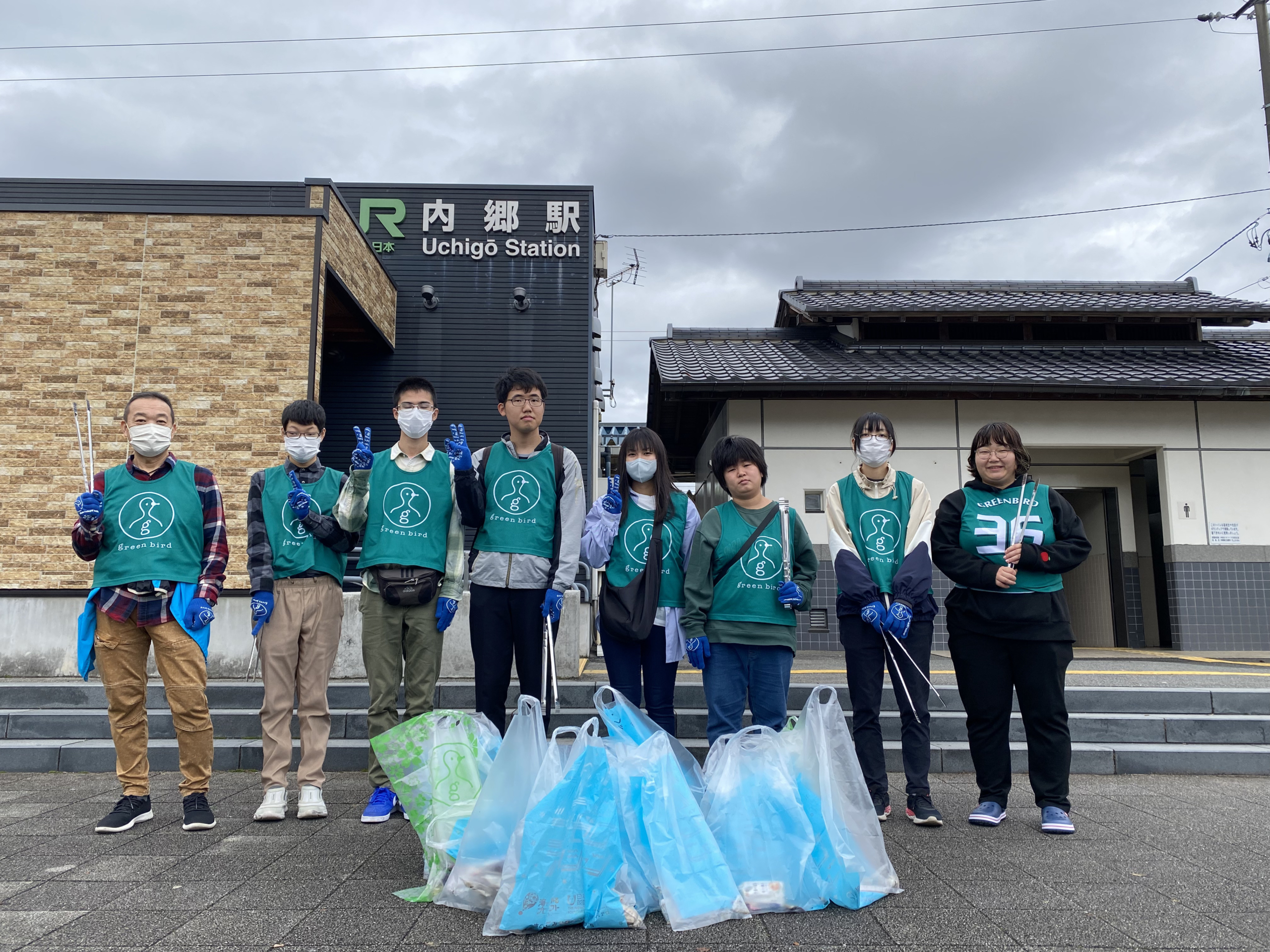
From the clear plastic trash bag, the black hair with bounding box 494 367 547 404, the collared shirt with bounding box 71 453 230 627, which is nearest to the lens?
the clear plastic trash bag

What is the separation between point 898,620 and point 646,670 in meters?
1.13

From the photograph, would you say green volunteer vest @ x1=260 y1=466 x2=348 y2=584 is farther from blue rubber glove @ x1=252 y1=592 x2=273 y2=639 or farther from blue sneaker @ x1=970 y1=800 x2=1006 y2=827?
blue sneaker @ x1=970 y1=800 x2=1006 y2=827

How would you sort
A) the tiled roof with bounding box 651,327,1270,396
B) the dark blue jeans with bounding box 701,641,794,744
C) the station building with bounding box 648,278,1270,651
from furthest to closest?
the station building with bounding box 648,278,1270,651, the tiled roof with bounding box 651,327,1270,396, the dark blue jeans with bounding box 701,641,794,744

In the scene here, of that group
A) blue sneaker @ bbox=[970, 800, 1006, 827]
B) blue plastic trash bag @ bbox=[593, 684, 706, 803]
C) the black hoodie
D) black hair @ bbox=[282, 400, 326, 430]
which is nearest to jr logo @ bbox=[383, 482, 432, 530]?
black hair @ bbox=[282, 400, 326, 430]

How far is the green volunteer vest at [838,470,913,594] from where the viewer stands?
142 inches

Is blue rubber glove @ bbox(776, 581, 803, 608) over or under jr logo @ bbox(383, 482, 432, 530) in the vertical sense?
under

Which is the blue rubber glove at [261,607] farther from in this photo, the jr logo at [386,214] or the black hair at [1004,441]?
the jr logo at [386,214]

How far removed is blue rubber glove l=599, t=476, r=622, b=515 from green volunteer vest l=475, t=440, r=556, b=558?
245 millimetres

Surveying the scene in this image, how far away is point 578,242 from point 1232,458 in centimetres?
864

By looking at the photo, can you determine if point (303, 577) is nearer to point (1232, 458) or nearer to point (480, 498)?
point (480, 498)

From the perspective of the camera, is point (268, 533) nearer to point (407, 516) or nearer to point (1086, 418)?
point (407, 516)

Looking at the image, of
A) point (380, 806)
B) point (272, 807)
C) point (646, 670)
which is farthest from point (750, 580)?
point (272, 807)

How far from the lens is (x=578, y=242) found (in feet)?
36.1

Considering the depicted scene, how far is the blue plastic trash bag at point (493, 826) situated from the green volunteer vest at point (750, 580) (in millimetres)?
1171
